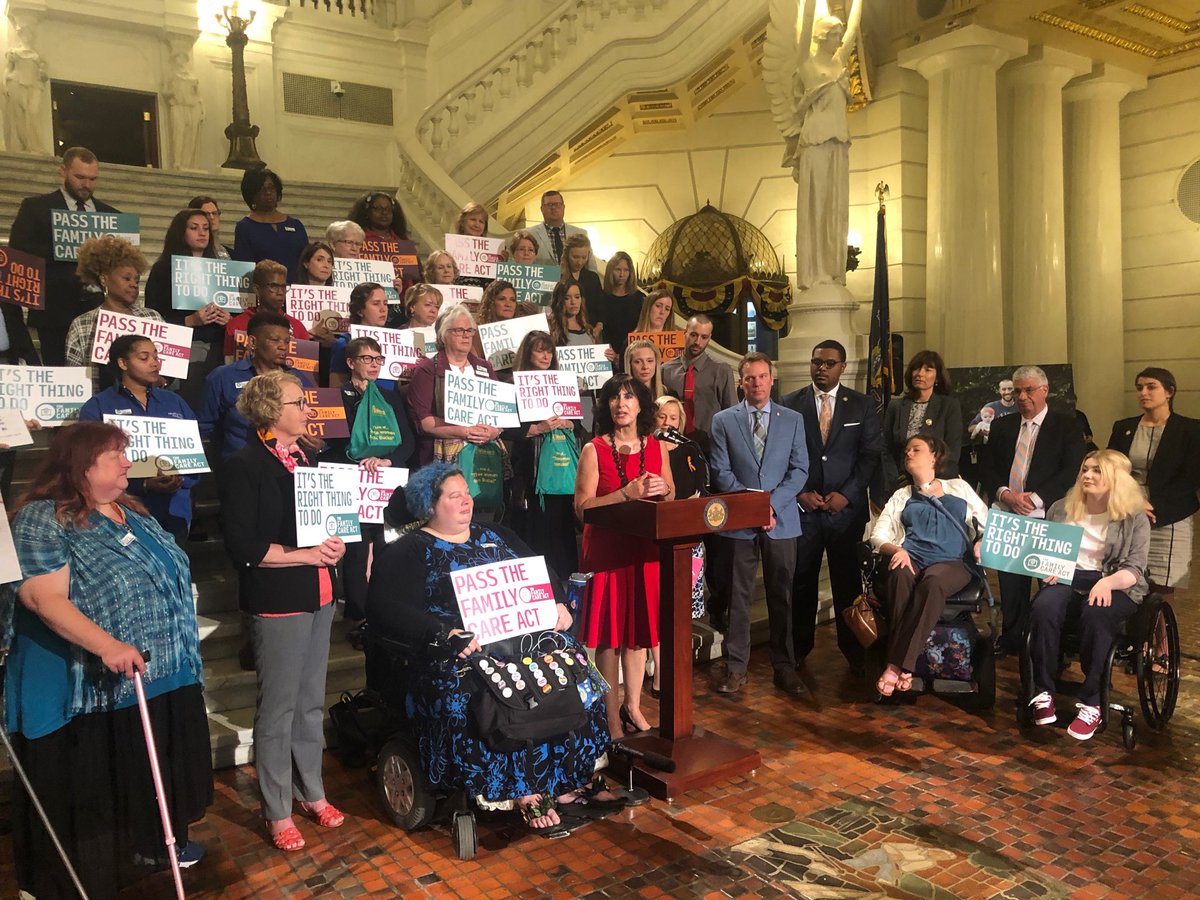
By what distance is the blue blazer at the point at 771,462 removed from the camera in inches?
228

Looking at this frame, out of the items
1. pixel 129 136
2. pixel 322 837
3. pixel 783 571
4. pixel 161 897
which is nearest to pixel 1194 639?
pixel 783 571

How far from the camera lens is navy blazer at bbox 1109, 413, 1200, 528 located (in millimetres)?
5453

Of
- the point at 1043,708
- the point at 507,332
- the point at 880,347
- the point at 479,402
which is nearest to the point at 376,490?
the point at 479,402

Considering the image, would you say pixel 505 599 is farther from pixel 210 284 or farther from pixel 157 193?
pixel 157 193

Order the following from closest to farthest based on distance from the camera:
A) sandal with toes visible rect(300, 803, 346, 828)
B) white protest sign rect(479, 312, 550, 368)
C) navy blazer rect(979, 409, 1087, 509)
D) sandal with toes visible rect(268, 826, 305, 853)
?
sandal with toes visible rect(268, 826, 305, 853) → sandal with toes visible rect(300, 803, 346, 828) → navy blazer rect(979, 409, 1087, 509) → white protest sign rect(479, 312, 550, 368)

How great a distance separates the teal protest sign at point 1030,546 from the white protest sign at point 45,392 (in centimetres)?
486

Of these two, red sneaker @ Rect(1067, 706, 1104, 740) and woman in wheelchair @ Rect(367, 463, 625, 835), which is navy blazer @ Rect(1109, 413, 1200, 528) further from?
woman in wheelchair @ Rect(367, 463, 625, 835)

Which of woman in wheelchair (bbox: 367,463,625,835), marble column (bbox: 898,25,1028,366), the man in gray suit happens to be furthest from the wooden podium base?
marble column (bbox: 898,25,1028,366)

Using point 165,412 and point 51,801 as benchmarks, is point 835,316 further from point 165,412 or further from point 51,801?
point 51,801

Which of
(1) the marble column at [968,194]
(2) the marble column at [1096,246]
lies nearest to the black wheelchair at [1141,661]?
(1) the marble column at [968,194]

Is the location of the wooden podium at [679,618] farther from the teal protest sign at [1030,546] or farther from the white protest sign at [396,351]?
the white protest sign at [396,351]

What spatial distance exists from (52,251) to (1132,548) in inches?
254

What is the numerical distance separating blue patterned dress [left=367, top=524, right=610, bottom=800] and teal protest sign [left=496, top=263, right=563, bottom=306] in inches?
146

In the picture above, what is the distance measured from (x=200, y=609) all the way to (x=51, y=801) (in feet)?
7.74
